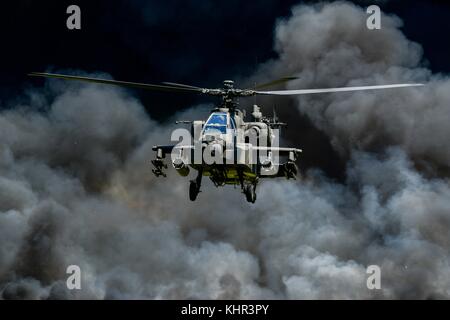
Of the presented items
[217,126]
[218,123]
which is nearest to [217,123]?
[218,123]

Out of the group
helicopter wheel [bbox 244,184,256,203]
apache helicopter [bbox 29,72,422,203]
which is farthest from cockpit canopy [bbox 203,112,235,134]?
helicopter wheel [bbox 244,184,256,203]

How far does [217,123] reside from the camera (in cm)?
5616

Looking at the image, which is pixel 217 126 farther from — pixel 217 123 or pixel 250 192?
pixel 250 192

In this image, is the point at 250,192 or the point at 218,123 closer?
the point at 218,123

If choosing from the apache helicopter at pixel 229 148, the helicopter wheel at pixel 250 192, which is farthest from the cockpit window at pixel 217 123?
the helicopter wheel at pixel 250 192

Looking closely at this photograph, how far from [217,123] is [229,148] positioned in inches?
91.1

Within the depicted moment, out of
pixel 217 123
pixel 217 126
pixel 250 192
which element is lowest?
pixel 250 192

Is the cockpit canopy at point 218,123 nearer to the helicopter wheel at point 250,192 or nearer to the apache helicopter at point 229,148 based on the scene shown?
the apache helicopter at point 229,148

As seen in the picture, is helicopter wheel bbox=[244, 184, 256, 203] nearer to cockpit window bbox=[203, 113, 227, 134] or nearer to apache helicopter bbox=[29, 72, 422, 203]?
apache helicopter bbox=[29, 72, 422, 203]

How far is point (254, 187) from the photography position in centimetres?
6150

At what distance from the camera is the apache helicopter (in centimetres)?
5509

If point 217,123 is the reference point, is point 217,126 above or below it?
below

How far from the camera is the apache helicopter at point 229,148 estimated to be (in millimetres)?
55094
